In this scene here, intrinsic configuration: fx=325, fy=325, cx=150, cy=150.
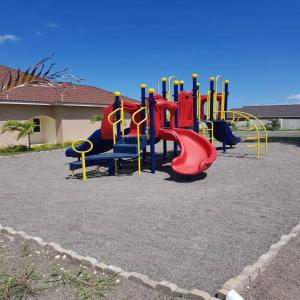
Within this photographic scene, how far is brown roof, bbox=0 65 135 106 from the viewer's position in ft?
53.8

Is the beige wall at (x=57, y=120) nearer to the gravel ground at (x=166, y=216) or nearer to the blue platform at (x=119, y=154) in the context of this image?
the gravel ground at (x=166, y=216)

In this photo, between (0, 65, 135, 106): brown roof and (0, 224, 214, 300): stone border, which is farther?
(0, 65, 135, 106): brown roof

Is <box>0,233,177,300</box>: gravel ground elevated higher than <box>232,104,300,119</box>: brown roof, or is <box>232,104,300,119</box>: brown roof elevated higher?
<box>232,104,300,119</box>: brown roof

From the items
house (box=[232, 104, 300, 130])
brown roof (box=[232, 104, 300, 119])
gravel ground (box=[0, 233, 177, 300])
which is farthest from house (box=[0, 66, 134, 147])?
brown roof (box=[232, 104, 300, 119])

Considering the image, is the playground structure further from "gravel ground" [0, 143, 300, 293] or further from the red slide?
"gravel ground" [0, 143, 300, 293]

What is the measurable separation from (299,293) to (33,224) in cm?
357

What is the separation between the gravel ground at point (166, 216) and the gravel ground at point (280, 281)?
257 millimetres

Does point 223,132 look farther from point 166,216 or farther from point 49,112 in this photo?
point 49,112

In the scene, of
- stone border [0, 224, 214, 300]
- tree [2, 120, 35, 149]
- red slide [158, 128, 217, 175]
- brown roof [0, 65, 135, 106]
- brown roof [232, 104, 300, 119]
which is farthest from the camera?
brown roof [232, 104, 300, 119]

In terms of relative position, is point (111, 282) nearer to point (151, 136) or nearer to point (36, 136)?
point (151, 136)

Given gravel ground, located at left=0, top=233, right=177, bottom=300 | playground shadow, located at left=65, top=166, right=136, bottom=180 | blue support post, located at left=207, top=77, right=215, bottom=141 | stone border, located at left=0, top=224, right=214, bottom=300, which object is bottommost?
gravel ground, located at left=0, top=233, right=177, bottom=300

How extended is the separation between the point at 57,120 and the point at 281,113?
44457 mm

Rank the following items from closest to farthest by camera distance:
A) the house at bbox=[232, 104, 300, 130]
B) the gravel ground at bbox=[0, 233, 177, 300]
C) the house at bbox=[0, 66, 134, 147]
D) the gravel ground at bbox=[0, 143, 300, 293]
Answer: the gravel ground at bbox=[0, 233, 177, 300], the gravel ground at bbox=[0, 143, 300, 293], the house at bbox=[0, 66, 134, 147], the house at bbox=[232, 104, 300, 130]

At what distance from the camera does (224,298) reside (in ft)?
8.61
